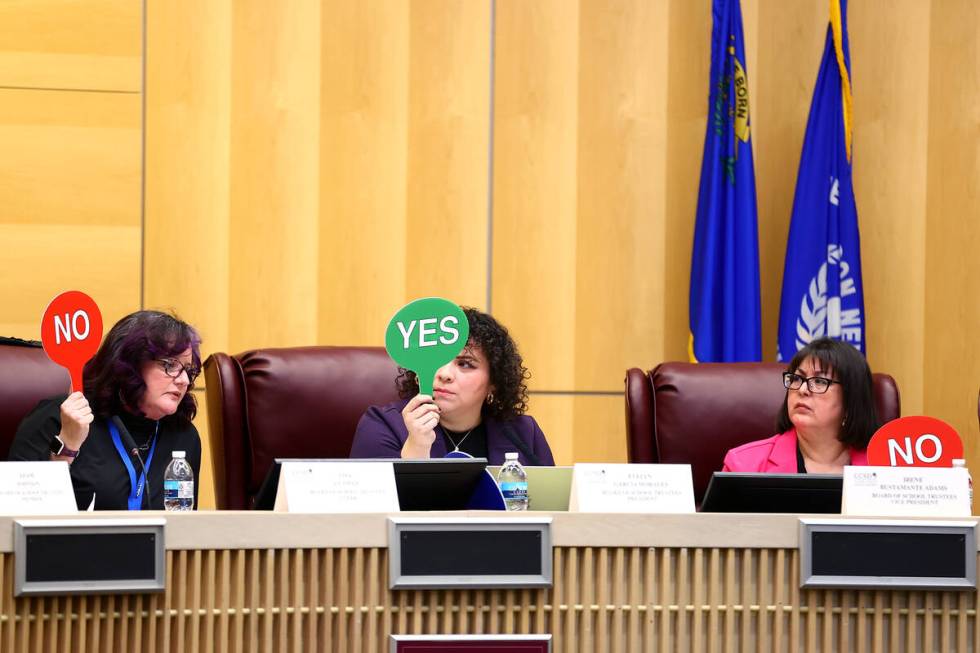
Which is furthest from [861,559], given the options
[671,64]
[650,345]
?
[671,64]

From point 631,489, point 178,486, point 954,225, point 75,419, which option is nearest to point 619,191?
point 954,225

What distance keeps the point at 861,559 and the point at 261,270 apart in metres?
2.70

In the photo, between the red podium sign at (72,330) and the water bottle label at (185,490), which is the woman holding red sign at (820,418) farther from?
the red podium sign at (72,330)

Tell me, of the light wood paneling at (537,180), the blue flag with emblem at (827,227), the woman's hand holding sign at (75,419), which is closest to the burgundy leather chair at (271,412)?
the woman's hand holding sign at (75,419)

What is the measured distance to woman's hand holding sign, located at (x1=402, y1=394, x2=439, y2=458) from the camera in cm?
239

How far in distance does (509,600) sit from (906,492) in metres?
0.67

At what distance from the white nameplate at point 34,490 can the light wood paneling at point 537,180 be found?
259 centimetres

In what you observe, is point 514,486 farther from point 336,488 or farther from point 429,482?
point 336,488

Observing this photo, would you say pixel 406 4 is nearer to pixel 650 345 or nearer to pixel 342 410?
pixel 650 345

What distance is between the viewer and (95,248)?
3.96 metres

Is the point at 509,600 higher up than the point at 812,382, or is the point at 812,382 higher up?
the point at 812,382

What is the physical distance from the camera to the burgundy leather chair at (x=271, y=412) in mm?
2854

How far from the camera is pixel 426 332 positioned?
2129 millimetres

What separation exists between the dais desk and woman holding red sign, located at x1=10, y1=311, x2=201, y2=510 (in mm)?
1071
